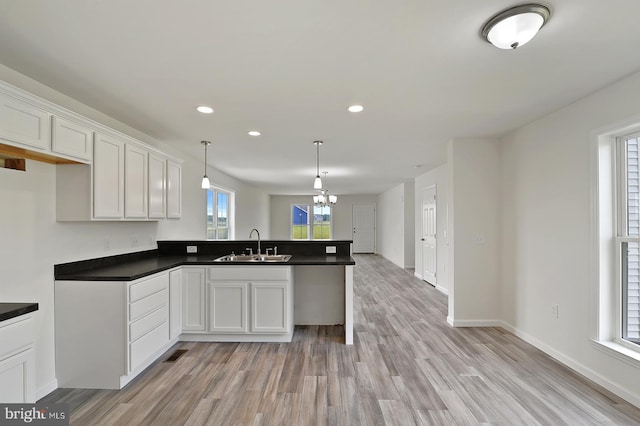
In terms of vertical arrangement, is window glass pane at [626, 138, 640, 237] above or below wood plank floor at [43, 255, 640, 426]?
above

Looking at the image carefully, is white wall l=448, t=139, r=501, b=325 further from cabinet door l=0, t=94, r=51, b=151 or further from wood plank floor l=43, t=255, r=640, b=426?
cabinet door l=0, t=94, r=51, b=151

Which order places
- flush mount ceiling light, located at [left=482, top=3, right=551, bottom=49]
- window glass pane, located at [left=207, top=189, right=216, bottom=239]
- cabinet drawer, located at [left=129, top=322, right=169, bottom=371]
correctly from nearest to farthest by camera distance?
flush mount ceiling light, located at [left=482, top=3, right=551, bottom=49] < cabinet drawer, located at [left=129, top=322, right=169, bottom=371] < window glass pane, located at [left=207, top=189, right=216, bottom=239]

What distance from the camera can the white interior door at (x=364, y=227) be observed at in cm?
1235

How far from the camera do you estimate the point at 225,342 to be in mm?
3564

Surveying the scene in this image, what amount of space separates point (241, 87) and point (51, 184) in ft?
5.83

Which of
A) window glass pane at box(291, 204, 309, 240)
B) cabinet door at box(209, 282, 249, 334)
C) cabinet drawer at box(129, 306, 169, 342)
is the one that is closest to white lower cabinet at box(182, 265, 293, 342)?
cabinet door at box(209, 282, 249, 334)

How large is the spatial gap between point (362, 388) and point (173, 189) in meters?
3.12

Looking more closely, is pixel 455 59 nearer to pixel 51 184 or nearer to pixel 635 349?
pixel 635 349

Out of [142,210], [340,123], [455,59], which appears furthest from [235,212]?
[455,59]

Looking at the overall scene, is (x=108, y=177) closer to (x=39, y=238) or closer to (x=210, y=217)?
(x=39, y=238)

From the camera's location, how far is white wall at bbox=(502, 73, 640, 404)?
2566mm

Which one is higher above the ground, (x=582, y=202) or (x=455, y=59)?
(x=455, y=59)

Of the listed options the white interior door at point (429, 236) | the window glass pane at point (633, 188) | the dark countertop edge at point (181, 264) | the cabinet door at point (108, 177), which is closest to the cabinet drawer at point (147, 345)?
the dark countertop edge at point (181, 264)

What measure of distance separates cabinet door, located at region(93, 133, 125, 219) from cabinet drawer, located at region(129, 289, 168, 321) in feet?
2.69
